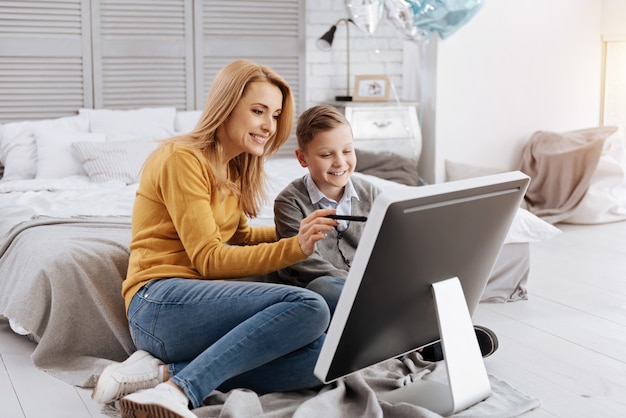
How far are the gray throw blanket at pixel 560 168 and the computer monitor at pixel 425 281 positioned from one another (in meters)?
3.04

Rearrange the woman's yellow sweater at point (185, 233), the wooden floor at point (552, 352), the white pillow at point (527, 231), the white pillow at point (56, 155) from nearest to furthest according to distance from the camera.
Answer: the woman's yellow sweater at point (185, 233), the wooden floor at point (552, 352), the white pillow at point (527, 231), the white pillow at point (56, 155)

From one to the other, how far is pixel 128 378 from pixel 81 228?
3.08ft

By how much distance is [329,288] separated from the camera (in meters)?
2.39

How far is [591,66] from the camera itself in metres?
5.88

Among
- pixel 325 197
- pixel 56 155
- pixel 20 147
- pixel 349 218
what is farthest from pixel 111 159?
pixel 349 218

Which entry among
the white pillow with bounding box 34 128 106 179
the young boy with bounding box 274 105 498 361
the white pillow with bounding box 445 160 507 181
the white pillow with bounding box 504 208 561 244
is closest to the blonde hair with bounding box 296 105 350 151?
the young boy with bounding box 274 105 498 361

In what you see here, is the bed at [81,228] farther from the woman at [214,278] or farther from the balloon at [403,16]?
the balloon at [403,16]

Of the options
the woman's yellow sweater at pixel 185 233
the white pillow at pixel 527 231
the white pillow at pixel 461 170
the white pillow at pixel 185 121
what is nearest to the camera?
the woman's yellow sweater at pixel 185 233

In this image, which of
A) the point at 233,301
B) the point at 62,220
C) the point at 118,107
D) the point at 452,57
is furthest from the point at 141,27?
the point at 233,301

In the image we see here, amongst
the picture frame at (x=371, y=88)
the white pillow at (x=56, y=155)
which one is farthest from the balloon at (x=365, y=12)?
the white pillow at (x=56, y=155)

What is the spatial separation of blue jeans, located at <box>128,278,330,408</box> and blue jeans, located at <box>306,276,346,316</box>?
146 mm

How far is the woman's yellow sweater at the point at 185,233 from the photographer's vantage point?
2164mm

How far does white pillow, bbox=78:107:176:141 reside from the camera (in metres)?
4.80

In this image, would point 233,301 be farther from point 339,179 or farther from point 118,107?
point 118,107
